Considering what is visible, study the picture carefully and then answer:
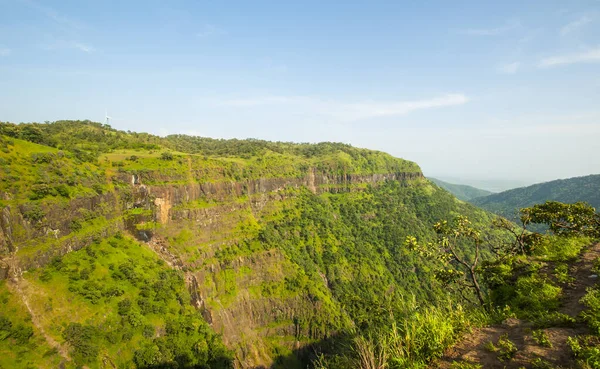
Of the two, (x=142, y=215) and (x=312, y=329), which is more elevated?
(x=142, y=215)

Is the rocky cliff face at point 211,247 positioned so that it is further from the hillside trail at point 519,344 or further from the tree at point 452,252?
the hillside trail at point 519,344

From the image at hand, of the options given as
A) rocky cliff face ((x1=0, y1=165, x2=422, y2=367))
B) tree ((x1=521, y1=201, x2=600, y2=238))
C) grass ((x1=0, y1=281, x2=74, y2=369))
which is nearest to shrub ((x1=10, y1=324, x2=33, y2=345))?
grass ((x1=0, y1=281, x2=74, y2=369))

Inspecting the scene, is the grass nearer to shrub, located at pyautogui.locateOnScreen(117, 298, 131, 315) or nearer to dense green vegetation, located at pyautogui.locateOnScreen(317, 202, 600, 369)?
shrub, located at pyautogui.locateOnScreen(117, 298, 131, 315)

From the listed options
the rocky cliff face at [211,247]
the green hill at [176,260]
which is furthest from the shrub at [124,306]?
the rocky cliff face at [211,247]

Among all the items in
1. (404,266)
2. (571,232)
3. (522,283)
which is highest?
(571,232)

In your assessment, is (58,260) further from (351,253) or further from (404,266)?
(404,266)

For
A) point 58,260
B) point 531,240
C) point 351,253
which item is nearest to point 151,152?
point 58,260

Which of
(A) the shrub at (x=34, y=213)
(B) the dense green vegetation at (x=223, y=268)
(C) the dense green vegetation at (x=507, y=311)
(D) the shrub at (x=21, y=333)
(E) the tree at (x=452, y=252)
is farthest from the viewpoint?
(A) the shrub at (x=34, y=213)
